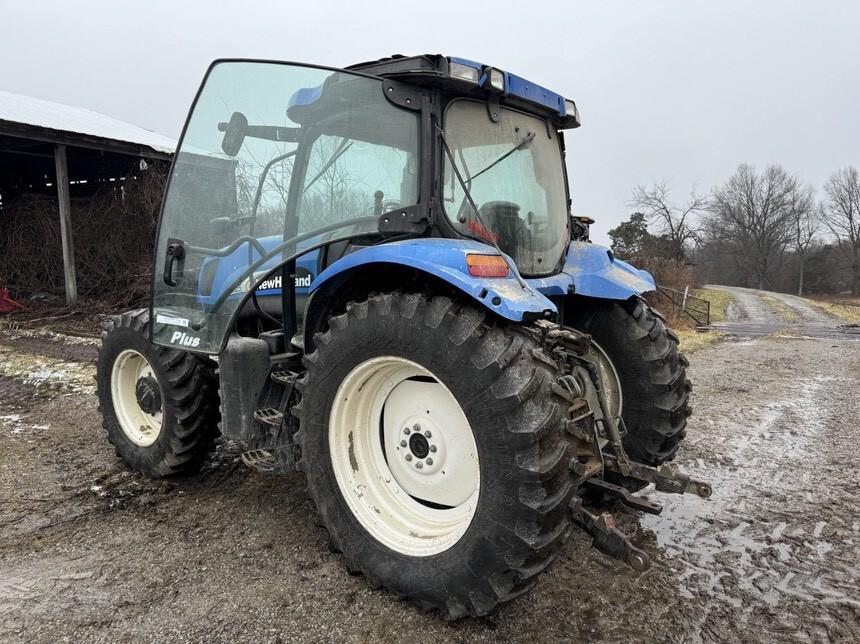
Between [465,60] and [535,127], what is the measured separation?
0.74 meters

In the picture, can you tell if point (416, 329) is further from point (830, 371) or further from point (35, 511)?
point (830, 371)

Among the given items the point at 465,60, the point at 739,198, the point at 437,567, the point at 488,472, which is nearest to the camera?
the point at 488,472

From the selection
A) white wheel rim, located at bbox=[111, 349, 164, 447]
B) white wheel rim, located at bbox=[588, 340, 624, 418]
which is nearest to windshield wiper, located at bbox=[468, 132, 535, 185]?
white wheel rim, located at bbox=[588, 340, 624, 418]

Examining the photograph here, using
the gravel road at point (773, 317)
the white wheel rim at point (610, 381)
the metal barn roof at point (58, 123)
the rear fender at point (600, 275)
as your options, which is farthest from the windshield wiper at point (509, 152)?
the gravel road at point (773, 317)

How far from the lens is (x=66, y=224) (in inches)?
456

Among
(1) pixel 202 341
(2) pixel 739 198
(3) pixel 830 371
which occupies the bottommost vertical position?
(3) pixel 830 371

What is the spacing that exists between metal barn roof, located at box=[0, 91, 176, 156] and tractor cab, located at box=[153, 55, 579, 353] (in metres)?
9.41

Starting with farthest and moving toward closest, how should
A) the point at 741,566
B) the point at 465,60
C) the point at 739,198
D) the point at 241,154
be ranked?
the point at 739,198, the point at 241,154, the point at 741,566, the point at 465,60

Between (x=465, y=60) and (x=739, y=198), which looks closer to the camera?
(x=465, y=60)

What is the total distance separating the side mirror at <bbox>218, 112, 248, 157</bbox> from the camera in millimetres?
2916

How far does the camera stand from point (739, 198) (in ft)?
203

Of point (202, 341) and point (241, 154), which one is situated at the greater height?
point (241, 154)

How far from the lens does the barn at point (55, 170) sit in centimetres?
1127

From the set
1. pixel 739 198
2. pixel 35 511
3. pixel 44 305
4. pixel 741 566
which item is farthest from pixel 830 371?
pixel 739 198
